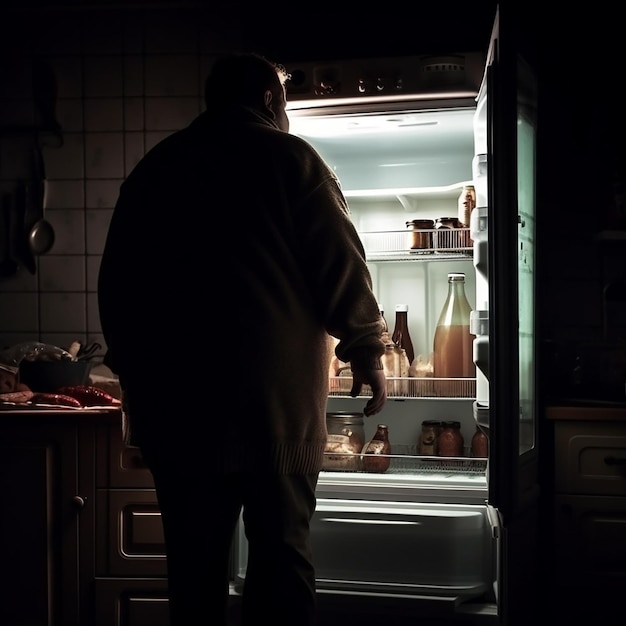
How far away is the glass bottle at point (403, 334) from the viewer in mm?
2404

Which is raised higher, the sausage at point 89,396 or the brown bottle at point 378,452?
the sausage at point 89,396

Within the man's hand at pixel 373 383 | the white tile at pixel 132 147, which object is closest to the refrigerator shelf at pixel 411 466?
the man's hand at pixel 373 383

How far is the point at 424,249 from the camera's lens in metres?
2.14

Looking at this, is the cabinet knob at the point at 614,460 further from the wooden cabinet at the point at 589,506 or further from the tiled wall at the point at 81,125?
the tiled wall at the point at 81,125

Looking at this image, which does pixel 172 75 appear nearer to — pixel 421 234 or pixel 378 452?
pixel 421 234

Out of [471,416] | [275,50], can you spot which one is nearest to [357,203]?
[275,50]

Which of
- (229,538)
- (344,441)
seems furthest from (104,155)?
(229,538)

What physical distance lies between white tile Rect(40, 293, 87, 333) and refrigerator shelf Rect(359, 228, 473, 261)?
3.92ft

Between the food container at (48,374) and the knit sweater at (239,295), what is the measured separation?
959mm

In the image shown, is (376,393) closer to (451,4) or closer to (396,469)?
(396,469)

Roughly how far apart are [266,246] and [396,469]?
1.05 m

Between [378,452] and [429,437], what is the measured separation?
0.17m

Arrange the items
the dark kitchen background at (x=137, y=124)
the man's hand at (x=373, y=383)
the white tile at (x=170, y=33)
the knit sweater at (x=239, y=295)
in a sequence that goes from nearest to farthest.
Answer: the knit sweater at (x=239, y=295)
the man's hand at (x=373, y=383)
the dark kitchen background at (x=137, y=124)
the white tile at (x=170, y=33)

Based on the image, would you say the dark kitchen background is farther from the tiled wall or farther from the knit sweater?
the knit sweater
